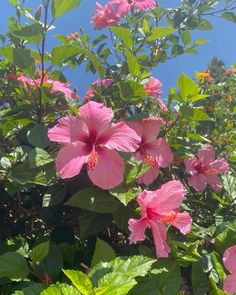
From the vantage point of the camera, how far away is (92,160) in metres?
1.32

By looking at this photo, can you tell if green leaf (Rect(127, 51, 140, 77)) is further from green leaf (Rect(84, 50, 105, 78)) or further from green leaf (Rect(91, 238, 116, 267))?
green leaf (Rect(91, 238, 116, 267))

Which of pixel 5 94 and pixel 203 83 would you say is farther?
pixel 203 83

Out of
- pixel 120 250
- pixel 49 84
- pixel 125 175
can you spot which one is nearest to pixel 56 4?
pixel 49 84

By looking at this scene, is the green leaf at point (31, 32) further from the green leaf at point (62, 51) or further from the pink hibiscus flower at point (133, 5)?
the pink hibiscus flower at point (133, 5)

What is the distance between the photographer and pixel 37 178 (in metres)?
1.40

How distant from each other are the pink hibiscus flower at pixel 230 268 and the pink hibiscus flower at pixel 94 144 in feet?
1.47

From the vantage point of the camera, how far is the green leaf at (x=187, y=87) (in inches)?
66.4

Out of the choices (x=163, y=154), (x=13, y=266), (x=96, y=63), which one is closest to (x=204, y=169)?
(x=163, y=154)

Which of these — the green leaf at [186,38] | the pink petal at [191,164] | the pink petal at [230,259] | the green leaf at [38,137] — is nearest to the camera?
the pink petal at [230,259]

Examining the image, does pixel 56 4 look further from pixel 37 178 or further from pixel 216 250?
pixel 216 250

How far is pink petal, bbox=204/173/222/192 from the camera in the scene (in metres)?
1.92

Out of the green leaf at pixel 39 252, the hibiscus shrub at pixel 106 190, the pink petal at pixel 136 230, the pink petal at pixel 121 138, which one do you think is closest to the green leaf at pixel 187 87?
the hibiscus shrub at pixel 106 190

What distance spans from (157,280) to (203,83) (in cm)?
239

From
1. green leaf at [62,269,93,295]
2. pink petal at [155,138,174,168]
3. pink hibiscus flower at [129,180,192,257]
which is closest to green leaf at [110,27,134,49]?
pink petal at [155,138,174,168]
